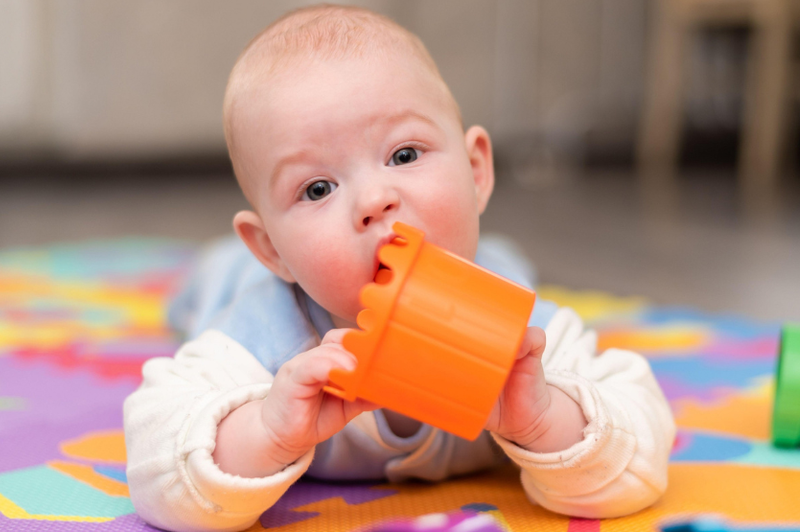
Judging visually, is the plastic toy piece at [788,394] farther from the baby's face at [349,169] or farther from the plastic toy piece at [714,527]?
the baby's face at [349,169]

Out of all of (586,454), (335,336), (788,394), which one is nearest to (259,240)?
(335,336)

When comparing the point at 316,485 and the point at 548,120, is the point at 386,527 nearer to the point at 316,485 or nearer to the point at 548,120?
the point at 316,485

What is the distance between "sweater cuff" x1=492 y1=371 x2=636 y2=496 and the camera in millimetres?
610

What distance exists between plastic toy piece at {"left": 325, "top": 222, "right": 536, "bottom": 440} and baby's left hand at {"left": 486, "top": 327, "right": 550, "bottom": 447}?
55 millimetres

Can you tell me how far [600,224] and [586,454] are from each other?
1935mm

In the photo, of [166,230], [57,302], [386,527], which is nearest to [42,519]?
[386,527]

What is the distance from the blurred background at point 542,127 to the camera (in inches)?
83.7

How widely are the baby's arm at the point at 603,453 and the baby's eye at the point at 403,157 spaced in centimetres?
20

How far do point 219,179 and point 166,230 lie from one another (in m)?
1.30

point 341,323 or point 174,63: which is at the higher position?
point 174,63

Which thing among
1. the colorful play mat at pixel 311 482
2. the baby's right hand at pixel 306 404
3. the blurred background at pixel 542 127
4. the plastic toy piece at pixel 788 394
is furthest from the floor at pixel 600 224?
the baby's right hand at pixel 306 404

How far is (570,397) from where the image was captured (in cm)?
63

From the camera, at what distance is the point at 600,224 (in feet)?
8.12

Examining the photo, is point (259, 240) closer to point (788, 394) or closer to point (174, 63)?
point (788, 394)
